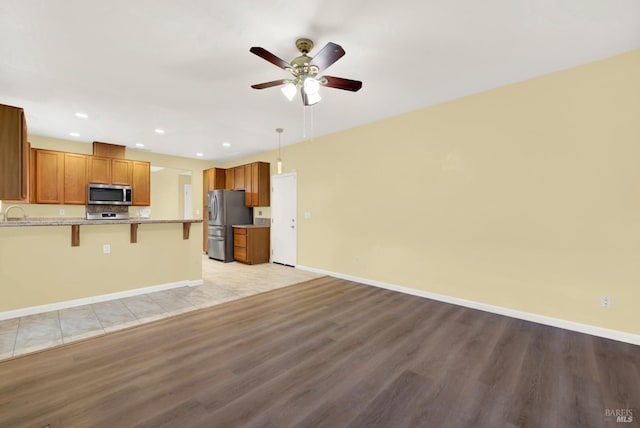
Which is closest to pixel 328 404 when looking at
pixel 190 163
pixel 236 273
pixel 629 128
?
pixel 629 128

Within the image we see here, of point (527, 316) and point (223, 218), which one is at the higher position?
point (223, 218)

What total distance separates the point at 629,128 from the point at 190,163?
8021 mm

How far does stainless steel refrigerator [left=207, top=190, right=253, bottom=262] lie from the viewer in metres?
6.30

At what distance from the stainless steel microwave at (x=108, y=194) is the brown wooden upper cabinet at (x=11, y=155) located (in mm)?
2524

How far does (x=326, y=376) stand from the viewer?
1971 mm

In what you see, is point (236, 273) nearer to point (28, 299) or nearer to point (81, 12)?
point (28, 299)

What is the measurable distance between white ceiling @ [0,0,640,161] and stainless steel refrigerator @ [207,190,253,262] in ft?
8.94

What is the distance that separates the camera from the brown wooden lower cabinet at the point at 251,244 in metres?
5.95

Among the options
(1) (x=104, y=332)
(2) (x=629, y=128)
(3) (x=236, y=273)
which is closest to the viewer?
(2) (x=629, y=128)

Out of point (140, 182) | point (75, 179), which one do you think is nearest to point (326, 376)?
point (140, 182)

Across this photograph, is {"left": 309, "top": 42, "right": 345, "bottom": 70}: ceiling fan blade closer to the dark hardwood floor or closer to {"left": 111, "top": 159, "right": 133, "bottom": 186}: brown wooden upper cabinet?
the dark hardwood floor

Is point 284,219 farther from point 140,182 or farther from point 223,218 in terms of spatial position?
point 140,182

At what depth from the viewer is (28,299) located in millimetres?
3072

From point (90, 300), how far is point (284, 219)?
349 centimetres
